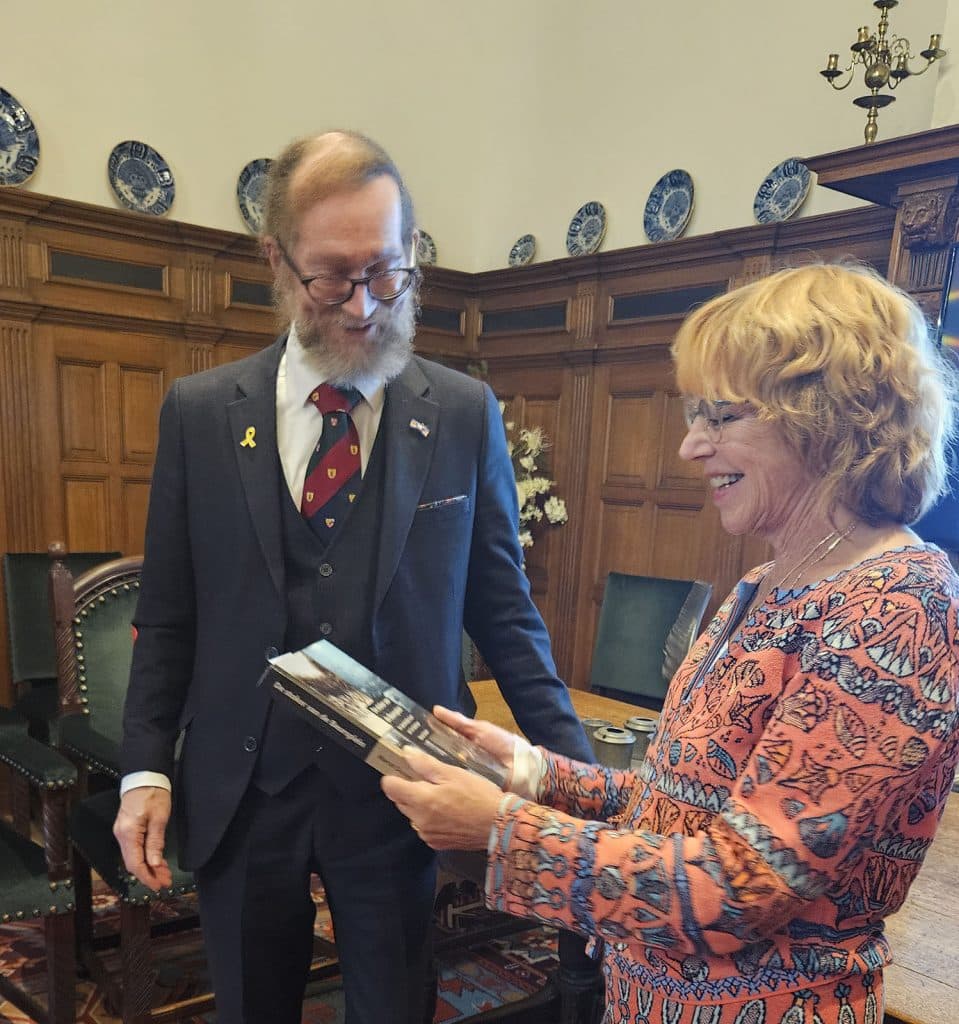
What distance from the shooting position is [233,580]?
43.4 inches

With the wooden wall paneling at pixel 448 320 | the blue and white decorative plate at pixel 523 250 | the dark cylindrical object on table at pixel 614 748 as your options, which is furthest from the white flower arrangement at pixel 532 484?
the dark cylindrical object on table at pixel 614 748

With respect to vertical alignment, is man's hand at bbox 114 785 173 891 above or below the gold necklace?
below

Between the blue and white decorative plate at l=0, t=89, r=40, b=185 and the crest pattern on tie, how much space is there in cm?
301

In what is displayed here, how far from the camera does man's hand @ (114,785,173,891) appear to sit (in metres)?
1.13

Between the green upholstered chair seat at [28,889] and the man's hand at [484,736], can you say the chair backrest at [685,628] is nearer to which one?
the man's hand at [484,736]

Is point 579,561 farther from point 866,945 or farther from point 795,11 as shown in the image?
point 866,945

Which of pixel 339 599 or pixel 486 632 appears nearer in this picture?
pixel 339 599

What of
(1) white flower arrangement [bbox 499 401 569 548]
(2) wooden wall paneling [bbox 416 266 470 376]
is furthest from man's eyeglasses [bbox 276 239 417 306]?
(2) wooden wall paneling [bbox 416 266 470 376]

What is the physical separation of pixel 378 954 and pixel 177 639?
0.51 metres

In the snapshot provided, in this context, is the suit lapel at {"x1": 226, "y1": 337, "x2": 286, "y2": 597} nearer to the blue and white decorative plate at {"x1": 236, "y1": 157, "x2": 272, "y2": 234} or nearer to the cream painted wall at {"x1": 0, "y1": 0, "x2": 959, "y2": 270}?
the cream painted wall at {"x1": 0, "y1": 0, "x2": 959, "y2": 270}

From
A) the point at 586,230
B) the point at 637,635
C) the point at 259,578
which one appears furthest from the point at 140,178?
the point at 259,578

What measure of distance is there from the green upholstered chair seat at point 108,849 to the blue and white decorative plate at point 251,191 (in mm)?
2834

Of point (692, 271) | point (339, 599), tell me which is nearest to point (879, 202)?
point (692, 271)

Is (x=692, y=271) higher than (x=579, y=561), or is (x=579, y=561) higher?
(x=692, y=271)
